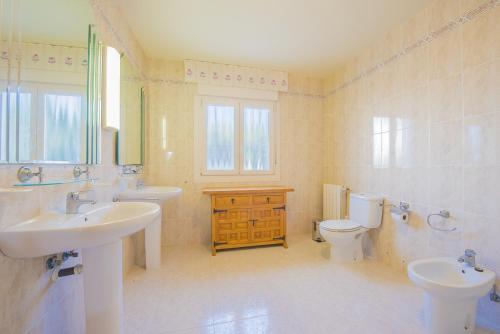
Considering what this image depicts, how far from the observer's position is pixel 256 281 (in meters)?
1.96

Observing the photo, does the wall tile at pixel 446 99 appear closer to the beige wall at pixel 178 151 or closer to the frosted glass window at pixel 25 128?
the beige wall at pixel 178 151

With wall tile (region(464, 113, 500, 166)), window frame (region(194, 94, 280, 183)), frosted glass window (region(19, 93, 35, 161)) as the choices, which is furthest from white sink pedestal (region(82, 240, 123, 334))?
wall tile (region(464, 113, 500, 166))

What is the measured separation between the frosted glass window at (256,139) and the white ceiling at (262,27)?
2.20 feet

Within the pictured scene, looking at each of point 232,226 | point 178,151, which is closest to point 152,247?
point 232,226

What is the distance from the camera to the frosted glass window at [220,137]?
9.57ft

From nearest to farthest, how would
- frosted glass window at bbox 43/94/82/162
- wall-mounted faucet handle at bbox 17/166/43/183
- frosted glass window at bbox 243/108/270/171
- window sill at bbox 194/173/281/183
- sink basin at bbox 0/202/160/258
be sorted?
sink basin at bbox 0/202/160/258
wall-mounted faucet handle at bbox 17/166/43/183
frosted glass window at bbox 43/94/82/162
window sill at bbox 194/173/281/183
frosted glass window at bbox 243/108/270/171

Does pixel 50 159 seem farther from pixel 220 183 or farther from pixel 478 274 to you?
pixel 478 274

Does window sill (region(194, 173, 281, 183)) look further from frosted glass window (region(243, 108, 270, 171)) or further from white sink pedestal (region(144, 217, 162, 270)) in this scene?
white sink pedestal (region(144, 217, 162, 270))

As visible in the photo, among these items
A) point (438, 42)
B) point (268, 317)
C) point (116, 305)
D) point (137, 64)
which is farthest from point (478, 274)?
point (137, 64)

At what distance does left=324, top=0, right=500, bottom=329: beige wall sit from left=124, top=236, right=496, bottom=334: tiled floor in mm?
512

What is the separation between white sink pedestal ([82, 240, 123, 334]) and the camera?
3.42ft

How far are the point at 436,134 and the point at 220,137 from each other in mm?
2261

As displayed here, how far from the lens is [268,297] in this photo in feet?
5.68

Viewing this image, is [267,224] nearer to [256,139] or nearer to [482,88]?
[256,139]
